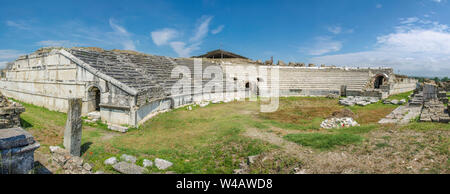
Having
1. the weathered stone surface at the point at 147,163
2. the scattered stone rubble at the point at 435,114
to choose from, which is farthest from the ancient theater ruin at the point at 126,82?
the scattered stone rubble at the point at 435,114

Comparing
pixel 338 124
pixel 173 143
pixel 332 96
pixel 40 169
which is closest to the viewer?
pixel 40 169

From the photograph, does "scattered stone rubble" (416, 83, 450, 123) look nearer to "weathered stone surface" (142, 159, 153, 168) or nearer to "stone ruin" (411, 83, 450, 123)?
"stone ruin" (411, 83, 450, 123)

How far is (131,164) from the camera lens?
20.6 ft

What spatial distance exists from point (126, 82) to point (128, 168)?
306 inches

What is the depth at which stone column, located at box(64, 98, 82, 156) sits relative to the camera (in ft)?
22.2

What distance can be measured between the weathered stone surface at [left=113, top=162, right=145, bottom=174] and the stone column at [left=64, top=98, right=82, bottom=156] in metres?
1.87

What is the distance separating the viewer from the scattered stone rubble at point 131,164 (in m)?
5.94

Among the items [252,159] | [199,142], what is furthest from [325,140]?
[199,142]

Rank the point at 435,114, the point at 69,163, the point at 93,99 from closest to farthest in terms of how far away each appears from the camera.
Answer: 1. the point at 69,163
2. the point at 435,114
3. the point at 93,99

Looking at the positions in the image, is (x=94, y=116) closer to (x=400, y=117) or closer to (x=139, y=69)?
(x=139, y=69)

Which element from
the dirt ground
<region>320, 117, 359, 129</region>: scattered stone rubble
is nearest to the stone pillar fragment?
<region>320, 117, 359, 129</region>: scattered stone rubble

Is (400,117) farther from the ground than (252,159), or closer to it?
farther from the ground
